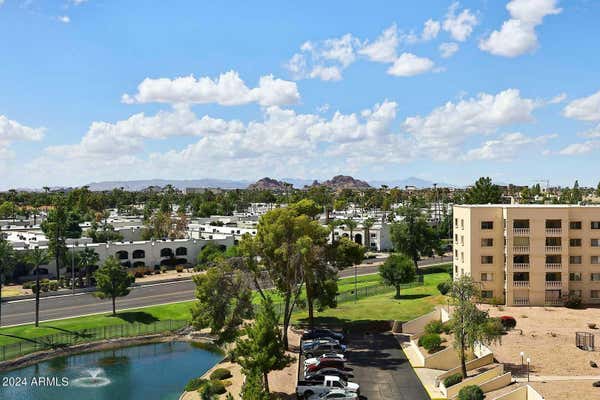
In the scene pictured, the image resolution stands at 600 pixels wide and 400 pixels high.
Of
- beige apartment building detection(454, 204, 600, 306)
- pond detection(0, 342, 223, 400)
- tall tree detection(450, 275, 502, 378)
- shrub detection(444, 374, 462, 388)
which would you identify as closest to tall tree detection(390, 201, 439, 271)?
beige apartment building detection(454, 204, 600, 306)

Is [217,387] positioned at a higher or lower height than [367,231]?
lower

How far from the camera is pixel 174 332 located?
68938 millimetres

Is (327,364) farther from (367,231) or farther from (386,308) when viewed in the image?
(367,231)

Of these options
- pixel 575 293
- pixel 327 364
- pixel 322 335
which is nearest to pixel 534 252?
pixel 575 293

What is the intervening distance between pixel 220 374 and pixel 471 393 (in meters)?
22.1

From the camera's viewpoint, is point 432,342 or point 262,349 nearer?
point 262,349

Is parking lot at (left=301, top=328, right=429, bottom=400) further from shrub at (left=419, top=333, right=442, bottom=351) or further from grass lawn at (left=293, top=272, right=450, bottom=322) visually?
grass lawn at (left=293, top=272, right=450, bottom=322)

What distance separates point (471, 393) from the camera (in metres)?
40.7

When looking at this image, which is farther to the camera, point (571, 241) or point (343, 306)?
point (343, 306)

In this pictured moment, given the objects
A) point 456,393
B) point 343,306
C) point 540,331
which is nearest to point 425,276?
point 343,306

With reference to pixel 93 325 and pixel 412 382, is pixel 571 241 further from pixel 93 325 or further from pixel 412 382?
pixel 93 325

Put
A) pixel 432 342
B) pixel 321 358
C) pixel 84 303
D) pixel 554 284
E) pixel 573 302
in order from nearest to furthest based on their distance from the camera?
pixel 321 358
pixel 432 342
pixel 573 302
pixel 554 284
pixel 84 303

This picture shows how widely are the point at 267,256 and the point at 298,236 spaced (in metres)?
A: 3.83

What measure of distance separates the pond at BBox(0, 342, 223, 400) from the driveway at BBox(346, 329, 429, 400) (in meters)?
15.6
